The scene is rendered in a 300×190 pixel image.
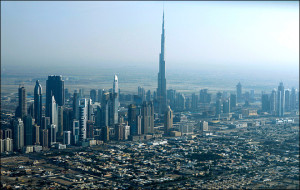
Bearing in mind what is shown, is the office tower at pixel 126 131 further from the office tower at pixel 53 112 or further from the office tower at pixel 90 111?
the office tower at pixel 53 112

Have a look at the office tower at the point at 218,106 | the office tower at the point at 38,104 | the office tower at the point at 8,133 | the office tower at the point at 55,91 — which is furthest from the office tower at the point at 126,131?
the office tower at the point at 218,106

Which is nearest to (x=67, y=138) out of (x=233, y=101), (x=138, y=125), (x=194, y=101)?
(x=138, y=125)

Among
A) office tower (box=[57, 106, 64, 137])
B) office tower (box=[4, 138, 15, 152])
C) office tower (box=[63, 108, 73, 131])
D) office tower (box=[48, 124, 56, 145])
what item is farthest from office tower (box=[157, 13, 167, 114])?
office tower (box=[4, 138, 15, 152])

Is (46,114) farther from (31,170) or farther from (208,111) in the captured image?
(208,111)

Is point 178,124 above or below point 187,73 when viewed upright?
below

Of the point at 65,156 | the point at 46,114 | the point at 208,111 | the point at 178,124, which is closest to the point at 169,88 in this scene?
the point at 178,124

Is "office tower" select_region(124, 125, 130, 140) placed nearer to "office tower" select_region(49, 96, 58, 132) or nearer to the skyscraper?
"office tower" select_region(49, 96, 58, 132)

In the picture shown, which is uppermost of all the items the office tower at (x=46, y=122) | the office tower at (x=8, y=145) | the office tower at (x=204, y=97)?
the office tower at (x=204, y=97)
